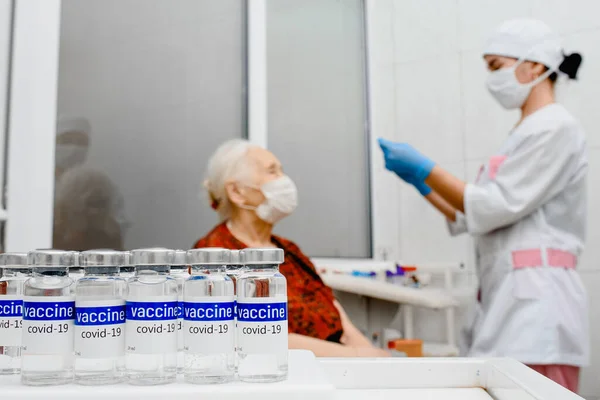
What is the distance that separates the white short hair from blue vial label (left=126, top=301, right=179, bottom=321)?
1.05 m

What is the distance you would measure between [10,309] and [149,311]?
19cm

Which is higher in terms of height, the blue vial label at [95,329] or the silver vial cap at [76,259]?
the silver vial cap at [76,259]

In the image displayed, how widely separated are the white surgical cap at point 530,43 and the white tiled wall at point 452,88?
2.12ft

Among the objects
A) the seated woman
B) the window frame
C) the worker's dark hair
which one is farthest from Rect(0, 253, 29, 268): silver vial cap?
the worker's dark hair

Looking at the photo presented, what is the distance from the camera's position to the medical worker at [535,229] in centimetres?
153

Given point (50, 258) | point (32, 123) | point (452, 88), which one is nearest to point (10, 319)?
point (50, 258)

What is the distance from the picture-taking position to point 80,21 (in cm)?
159

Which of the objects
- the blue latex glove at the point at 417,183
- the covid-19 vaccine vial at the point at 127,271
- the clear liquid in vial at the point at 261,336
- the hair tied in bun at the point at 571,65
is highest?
the hair tied in bun at the point at 571,65

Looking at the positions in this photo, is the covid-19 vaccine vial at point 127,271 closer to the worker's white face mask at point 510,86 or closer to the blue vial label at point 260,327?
the blue vial label at point 260,327

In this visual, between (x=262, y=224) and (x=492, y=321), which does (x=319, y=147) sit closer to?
(x=262, y=224)

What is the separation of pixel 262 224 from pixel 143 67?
0.62 meters

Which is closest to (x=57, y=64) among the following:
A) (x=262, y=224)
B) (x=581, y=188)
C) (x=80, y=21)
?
(x=80, y=21)

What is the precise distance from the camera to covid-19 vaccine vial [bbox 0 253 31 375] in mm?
703

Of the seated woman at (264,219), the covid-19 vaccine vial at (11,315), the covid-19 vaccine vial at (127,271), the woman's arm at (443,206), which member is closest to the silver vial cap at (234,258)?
the covid-19 vaccine vial at (127,271)
